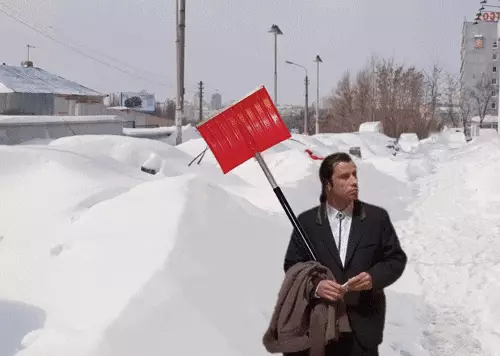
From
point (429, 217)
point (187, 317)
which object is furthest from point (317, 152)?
point (187, 317)

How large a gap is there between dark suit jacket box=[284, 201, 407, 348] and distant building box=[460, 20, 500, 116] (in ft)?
360

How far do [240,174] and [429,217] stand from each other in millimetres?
4767

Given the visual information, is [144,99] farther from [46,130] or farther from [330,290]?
[330,290]

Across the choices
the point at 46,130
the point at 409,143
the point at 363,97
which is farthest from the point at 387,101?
the point at 46,130

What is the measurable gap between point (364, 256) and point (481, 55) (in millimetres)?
115101

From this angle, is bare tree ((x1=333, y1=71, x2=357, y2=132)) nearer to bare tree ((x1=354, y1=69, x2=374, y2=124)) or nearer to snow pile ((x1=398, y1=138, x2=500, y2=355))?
bare tree ((x1=354, y1=69, x2=374, y2=124))

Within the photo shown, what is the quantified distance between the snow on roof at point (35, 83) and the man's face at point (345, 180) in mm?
32005

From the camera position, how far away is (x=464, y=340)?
18.2 feet

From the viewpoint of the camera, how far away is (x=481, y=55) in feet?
360

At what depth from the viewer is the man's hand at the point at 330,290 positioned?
269 centimetres

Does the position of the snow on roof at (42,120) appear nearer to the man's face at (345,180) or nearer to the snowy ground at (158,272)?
the snowy ground at (158,272)

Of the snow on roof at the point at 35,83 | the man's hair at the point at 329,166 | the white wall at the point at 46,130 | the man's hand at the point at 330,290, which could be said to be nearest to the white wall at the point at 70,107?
the snow on roof at the point at 35,83

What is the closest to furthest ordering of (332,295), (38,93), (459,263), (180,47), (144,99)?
1. (332,295)
2. (459,263)
3. (180,47)
4. (38,93)
5. (144,99)

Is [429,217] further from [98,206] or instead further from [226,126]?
[226,126]
